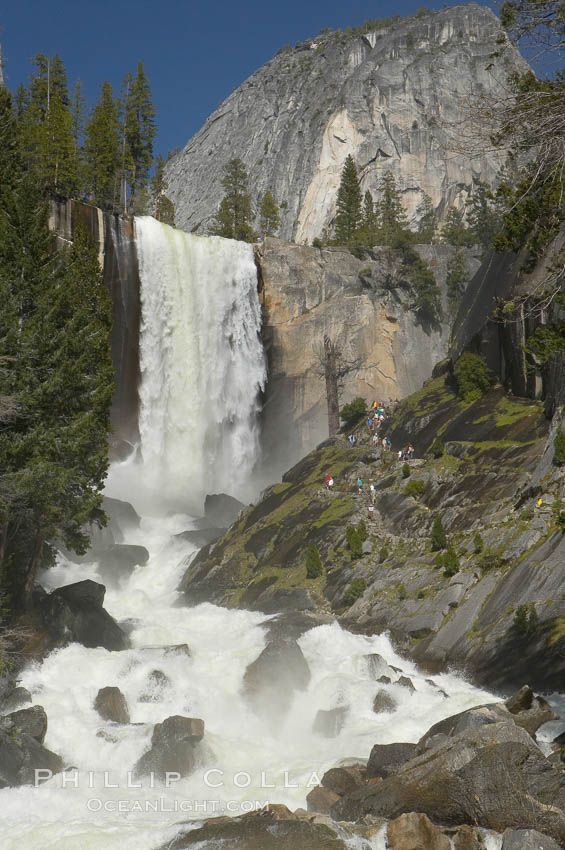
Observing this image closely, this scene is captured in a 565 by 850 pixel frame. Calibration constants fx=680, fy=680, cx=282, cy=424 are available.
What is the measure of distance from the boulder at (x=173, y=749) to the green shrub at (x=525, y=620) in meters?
10.0

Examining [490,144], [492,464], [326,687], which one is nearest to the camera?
[490,144]

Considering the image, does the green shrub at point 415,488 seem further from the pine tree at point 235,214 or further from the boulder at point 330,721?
the pine tree at point 235,214

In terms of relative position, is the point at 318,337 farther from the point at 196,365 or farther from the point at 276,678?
the point at 276,678

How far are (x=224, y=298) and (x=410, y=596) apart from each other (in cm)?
3890

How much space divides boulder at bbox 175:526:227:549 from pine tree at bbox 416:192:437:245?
1897 inches

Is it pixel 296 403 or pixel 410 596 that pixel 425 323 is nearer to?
pixel 296 403

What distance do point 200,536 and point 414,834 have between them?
35043 millimetres

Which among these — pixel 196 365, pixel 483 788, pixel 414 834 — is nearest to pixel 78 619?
pixel 414 834

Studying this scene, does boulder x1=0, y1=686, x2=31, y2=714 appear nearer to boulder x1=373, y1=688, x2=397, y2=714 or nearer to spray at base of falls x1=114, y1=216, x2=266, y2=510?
boulder x1=373, y1=688, x2=397, y2=714

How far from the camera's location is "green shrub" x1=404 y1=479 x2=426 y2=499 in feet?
112

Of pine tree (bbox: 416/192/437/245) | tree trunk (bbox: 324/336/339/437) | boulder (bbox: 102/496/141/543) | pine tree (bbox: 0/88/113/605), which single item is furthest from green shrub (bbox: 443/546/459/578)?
pine tree (bbox: 416/192/437/245)

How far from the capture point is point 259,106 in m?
160

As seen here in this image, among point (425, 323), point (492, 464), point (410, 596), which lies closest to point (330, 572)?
point (410, 596)

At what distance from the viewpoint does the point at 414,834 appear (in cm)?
1225
